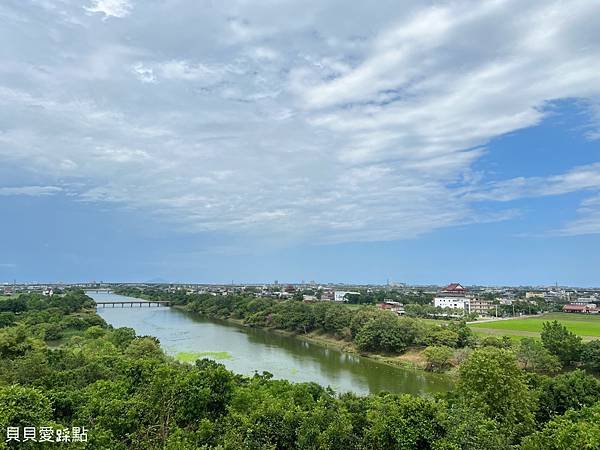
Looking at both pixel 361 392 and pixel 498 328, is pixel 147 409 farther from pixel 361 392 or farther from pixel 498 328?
pixel 498 328

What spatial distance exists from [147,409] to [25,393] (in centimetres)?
469

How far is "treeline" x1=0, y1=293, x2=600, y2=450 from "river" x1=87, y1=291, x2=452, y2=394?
35.7 ft

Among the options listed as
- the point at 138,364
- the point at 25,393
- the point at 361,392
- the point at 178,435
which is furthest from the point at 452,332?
the point at 25,393

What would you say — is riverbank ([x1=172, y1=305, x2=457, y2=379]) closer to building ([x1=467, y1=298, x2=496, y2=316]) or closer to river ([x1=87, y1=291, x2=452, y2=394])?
river ([x1=87, y1=291, x2=452, y2=394])

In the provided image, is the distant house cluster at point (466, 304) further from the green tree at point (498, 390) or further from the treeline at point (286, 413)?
the green tree at point (498, 390)

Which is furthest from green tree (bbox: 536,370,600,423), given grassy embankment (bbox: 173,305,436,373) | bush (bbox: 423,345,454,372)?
grassy embankment (bbox: 173,305,436,373)

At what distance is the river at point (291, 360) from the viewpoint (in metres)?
30.1

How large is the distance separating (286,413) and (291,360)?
27744 mm

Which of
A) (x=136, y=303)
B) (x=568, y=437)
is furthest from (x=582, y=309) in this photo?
(x=136, y=303)

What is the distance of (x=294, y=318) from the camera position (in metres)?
54.8

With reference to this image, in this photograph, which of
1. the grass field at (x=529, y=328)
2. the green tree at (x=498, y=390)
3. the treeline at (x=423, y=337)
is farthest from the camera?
the grass field at (x=529, y=328)

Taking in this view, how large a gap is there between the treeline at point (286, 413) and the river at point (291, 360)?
10.9m

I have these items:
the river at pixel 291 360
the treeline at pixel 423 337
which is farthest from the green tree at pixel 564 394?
the treeline at pixel 423 337

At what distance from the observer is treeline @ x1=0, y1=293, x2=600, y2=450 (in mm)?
10234
